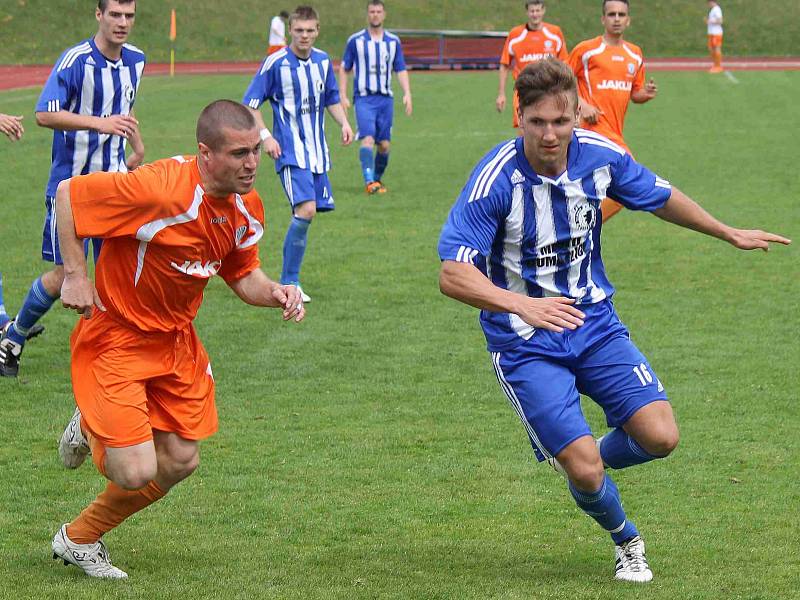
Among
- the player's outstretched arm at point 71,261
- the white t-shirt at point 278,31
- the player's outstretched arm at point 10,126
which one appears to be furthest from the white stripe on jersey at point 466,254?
the white t-shirt at point 278,31

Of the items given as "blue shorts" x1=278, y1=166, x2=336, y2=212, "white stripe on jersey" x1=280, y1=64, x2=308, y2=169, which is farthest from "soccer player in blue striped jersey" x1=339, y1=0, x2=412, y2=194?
"blue shorts" x1=278, y1=166, x2=336, y2=212

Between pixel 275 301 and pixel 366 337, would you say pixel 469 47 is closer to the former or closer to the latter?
pixel 366 337

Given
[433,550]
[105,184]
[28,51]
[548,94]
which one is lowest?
[28,51]

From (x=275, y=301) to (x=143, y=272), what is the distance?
1.67 feet

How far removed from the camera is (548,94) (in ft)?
14.9

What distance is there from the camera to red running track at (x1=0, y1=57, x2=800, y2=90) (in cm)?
3578

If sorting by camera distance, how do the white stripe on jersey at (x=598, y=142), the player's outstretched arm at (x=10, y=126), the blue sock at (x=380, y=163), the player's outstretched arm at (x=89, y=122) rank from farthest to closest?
the blue sock at (x=380, y=163) < the player's outstretched arm at (x=10, y=126) < the player's outstretched arm at (x=89, y=122) < the white stripe on jersey at (x=598, y=142)

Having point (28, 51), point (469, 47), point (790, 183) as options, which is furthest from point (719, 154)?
point (28, 51)

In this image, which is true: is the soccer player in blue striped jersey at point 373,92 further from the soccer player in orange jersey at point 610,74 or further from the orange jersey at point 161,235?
the orange jersey at point 161,235

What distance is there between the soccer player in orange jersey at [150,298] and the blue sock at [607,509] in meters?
1.27

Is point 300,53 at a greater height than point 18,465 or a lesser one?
greater

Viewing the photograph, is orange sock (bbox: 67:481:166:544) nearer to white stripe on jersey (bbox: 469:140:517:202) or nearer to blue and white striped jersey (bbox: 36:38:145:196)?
white stripe on jersey (bbox: 469:140:517:202)

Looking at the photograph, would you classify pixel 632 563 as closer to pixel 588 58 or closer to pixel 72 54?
pixel 72 54

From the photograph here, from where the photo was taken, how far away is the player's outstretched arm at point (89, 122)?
22.2 ft
